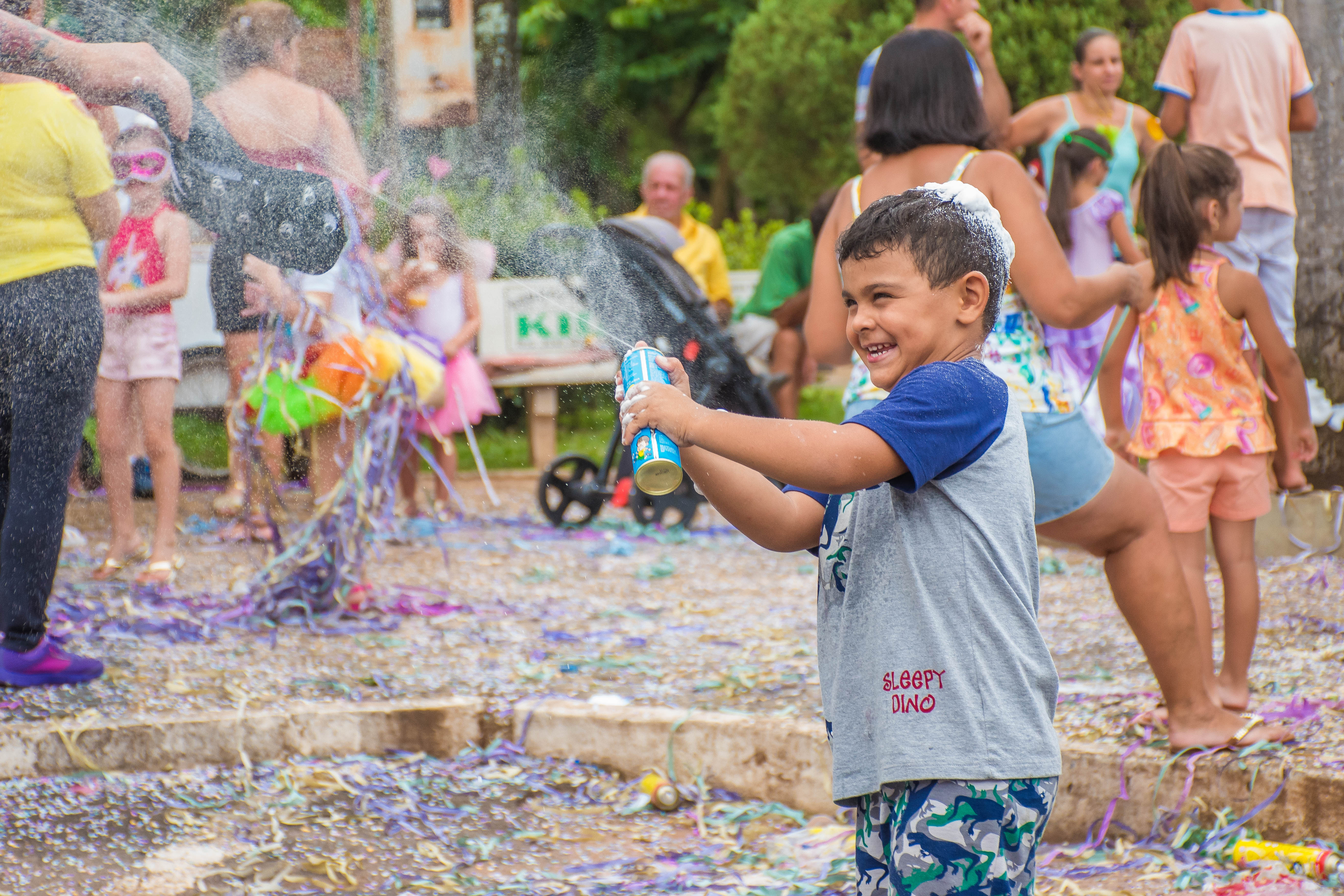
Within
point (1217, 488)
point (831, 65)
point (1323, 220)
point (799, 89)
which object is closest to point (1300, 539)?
point (1323, 220)

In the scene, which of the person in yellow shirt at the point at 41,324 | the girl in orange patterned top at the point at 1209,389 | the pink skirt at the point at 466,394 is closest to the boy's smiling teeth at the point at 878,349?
the girl in orange patterned top at the point at 1209,389

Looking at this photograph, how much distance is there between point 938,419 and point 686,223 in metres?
6.65

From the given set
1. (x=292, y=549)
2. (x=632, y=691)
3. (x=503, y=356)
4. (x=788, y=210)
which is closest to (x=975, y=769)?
(x=632, y=691)

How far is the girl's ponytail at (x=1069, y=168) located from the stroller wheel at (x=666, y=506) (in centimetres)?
231

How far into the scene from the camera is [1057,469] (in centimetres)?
278

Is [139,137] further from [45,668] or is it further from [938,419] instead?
[938,419]

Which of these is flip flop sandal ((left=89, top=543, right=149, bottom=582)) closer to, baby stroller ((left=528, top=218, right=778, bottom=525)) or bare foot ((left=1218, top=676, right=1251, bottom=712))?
baby stroller ((left=528, top=218, right=778, bottom=525))

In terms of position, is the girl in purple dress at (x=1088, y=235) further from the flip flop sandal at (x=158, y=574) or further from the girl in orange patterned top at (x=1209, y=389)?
the flip flop sandal at (x=158, y=574)

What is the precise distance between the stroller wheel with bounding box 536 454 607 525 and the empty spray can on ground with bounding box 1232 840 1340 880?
475cm

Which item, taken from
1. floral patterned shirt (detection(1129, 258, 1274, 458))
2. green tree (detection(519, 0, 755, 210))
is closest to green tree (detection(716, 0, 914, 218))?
green tree (detection(519, 0, 755, 210))

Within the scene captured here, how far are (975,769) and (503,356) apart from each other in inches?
341

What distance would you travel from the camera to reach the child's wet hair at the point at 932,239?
1944 mm

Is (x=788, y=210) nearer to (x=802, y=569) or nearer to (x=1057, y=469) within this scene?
(x=802, y=569)

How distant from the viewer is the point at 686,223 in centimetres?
835
